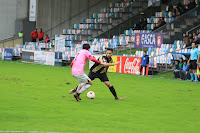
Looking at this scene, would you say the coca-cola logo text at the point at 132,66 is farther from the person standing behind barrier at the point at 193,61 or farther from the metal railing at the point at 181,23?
the metal railing at the point at 181,23

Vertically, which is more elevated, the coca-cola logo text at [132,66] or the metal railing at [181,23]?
the metal railing at [181,23]

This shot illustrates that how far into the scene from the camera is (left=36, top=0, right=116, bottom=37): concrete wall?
50312 millimetres

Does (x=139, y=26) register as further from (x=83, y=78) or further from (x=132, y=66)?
(x=83, y=78)

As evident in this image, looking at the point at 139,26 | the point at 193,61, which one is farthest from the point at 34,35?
the point at 193,61

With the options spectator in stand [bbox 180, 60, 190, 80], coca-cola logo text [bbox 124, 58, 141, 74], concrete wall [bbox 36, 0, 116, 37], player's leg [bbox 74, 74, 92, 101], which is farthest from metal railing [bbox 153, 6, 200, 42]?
player's leg [bbox 74, 74, 92, 101]

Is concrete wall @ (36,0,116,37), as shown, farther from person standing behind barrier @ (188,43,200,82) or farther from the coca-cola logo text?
person standing behind barrier @ (188,43,200,82)

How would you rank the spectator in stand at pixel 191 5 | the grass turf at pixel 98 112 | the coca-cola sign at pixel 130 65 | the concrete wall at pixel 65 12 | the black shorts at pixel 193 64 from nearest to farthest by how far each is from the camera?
the grass turf at pixel 98 112 → the black shorts at pixel 193 64 → the coca-cola sign at pixel 130 65 → the spectator in stand at pixel 191 5 → the concrete wall at pixel 65 12

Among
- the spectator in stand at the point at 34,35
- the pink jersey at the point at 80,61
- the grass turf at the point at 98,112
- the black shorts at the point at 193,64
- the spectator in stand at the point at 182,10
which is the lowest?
the grass turf at the point at 98,112

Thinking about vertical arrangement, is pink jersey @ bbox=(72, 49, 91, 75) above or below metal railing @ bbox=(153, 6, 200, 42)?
below

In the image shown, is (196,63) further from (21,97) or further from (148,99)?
(21,97)

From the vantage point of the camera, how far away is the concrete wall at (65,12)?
50312 mm

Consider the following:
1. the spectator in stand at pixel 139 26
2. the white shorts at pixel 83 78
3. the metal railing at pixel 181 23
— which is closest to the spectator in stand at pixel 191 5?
the metal railing at pixel 181 23

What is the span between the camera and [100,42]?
3784cm

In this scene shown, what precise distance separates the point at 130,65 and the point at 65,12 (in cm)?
2329
